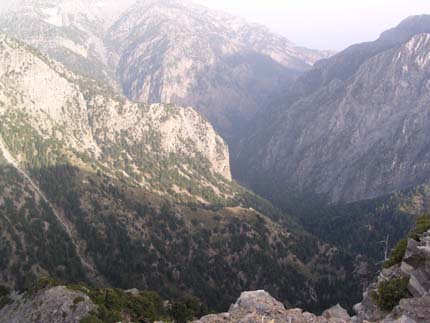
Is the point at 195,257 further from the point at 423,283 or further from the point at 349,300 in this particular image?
the point at 423,283

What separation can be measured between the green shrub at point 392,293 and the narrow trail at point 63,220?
5240 inches

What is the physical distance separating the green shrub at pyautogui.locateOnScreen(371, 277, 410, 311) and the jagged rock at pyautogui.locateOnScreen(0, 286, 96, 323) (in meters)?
47.8

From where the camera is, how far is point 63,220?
593 feet

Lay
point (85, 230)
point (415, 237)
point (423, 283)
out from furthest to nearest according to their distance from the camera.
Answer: point (85, 230) → point (415, 237) → point (423, 283)

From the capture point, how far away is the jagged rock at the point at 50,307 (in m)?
70.5

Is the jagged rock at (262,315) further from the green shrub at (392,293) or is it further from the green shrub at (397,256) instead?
the green shrub at (397,256)

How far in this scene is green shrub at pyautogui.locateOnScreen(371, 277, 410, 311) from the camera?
41.7m

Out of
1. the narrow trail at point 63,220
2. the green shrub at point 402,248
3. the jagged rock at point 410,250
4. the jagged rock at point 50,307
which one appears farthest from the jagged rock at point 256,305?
the narrow trail at point 63,220

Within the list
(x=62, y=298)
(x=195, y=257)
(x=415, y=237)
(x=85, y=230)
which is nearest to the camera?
(x=415, y=237)

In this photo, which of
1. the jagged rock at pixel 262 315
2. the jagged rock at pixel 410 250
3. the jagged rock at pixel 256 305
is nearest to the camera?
the jagged rock at pixel 262 315

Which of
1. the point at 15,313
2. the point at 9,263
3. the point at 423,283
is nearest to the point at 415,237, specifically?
the point at 423,283

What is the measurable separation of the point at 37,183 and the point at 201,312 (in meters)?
124

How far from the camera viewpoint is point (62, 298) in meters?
74.4

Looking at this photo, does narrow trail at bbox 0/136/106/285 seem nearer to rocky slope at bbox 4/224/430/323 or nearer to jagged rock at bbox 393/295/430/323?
rocky slope at bbox 4/224/430/323
